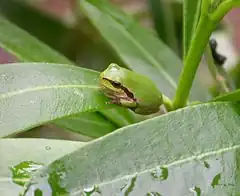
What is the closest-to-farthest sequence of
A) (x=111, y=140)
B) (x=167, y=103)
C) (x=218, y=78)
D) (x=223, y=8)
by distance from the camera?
(x=111, y=140) → (x=223, y=8) → (x=167, y=103) → (x=218, y=78)

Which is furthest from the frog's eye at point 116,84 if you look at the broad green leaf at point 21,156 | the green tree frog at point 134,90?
the broad green leaf at point 21,156

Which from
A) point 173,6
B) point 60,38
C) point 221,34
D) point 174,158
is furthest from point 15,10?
point 174,158

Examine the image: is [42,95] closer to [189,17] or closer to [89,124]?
[89,124]

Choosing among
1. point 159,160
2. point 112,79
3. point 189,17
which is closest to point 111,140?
point 159,160

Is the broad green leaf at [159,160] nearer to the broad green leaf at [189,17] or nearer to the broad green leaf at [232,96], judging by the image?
the broad green leaf at [232,96]

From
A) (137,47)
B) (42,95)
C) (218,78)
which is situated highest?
(137,47)

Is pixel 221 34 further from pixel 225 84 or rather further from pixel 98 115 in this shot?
pixel 98 115
